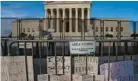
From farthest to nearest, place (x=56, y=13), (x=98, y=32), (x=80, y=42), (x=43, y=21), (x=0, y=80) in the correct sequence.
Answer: (x=56, y=13) < (x=98, y=32) < (x=43, y=21) < (x=0, y=80) < (x=80, y=42)

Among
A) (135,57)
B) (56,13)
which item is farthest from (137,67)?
(56,13)

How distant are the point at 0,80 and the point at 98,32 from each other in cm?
1427

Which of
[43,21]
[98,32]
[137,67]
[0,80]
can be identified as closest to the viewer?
[0,80]

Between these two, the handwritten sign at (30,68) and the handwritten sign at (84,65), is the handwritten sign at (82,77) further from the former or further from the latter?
the handwritten sign at (30,68)

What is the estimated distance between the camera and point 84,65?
6.68 m

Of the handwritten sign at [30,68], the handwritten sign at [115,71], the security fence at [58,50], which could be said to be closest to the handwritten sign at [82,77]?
the security fence at [58,50]

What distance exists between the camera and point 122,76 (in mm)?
6605

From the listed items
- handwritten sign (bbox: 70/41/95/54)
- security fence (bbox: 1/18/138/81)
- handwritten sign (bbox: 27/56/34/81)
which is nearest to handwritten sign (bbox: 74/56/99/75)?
security fence (bbox: 1/18/138/81)

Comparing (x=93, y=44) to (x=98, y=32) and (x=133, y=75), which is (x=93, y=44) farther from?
(x=98, y=32)

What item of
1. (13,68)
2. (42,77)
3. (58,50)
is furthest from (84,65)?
(58,50)

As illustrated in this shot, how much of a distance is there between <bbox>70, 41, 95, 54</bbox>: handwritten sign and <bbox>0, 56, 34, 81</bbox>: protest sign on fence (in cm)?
101

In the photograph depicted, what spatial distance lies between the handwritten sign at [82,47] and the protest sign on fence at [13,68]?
1.01 m

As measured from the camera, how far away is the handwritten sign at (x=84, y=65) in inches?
259

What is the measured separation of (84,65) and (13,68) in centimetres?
139
